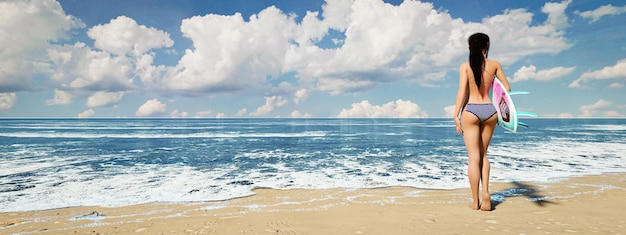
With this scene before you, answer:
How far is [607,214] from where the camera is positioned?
193 inches

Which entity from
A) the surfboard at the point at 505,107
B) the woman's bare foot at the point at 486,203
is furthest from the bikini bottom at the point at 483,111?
the woman's bare foot at the point at 486,203

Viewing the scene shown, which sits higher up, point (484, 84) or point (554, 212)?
point (484, 84)

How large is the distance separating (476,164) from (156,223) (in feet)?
17.6

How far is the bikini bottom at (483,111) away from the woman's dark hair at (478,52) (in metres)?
0.36

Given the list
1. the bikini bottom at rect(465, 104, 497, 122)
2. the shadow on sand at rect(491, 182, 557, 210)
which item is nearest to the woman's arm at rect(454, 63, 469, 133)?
the bikini bottom at rect(465, 104, 497, 122)

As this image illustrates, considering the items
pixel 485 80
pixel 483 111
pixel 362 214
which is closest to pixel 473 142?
pixel 483 111

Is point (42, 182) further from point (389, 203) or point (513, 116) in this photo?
point (513, 116)

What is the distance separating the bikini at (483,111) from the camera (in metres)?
4.94

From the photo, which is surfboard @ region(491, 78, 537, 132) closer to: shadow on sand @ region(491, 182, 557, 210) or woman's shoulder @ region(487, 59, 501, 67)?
woman's shoulder @ region(487, 59, 501, 67)

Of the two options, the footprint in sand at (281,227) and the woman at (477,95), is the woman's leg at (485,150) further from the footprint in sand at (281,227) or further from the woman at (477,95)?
the footprint in sand at (281,227)

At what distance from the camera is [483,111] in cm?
495

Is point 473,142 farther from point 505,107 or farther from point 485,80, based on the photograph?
point 485,80

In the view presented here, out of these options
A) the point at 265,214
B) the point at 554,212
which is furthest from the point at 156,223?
the point at 554,212

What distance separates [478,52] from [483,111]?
0.91m
